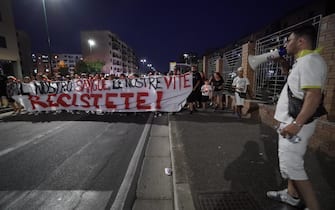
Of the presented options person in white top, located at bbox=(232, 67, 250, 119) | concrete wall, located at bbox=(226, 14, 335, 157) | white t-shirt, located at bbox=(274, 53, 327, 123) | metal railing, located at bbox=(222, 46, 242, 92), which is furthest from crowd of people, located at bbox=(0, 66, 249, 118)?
white t-shirt, located at bbox=(274, 53, 327, 123)

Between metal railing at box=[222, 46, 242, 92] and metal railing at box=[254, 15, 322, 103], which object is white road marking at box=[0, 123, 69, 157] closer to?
metal railing at box=[254, 15, 322, 103]

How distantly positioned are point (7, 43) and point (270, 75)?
30.4 metres

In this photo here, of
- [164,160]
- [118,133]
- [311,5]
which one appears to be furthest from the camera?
[311,5]

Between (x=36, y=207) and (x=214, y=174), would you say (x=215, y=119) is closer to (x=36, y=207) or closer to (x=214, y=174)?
(x=214, y=174)

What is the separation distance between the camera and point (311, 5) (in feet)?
88.3

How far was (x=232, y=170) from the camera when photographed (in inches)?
125

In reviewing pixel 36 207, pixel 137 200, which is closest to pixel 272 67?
pixel 137 200

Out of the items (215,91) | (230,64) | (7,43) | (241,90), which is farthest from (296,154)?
(7,43)

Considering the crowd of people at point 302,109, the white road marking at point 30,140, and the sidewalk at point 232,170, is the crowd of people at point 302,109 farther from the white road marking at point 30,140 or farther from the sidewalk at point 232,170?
the white road marking at point 30,140

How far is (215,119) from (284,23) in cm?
3413

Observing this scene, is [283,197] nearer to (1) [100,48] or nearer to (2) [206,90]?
(2) [206,90]

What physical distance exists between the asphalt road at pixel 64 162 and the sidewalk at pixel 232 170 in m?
1.14

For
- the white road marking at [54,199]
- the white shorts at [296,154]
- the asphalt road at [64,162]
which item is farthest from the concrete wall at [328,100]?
the white road marking at [54,199]

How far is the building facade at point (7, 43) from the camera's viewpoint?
2322 cm
